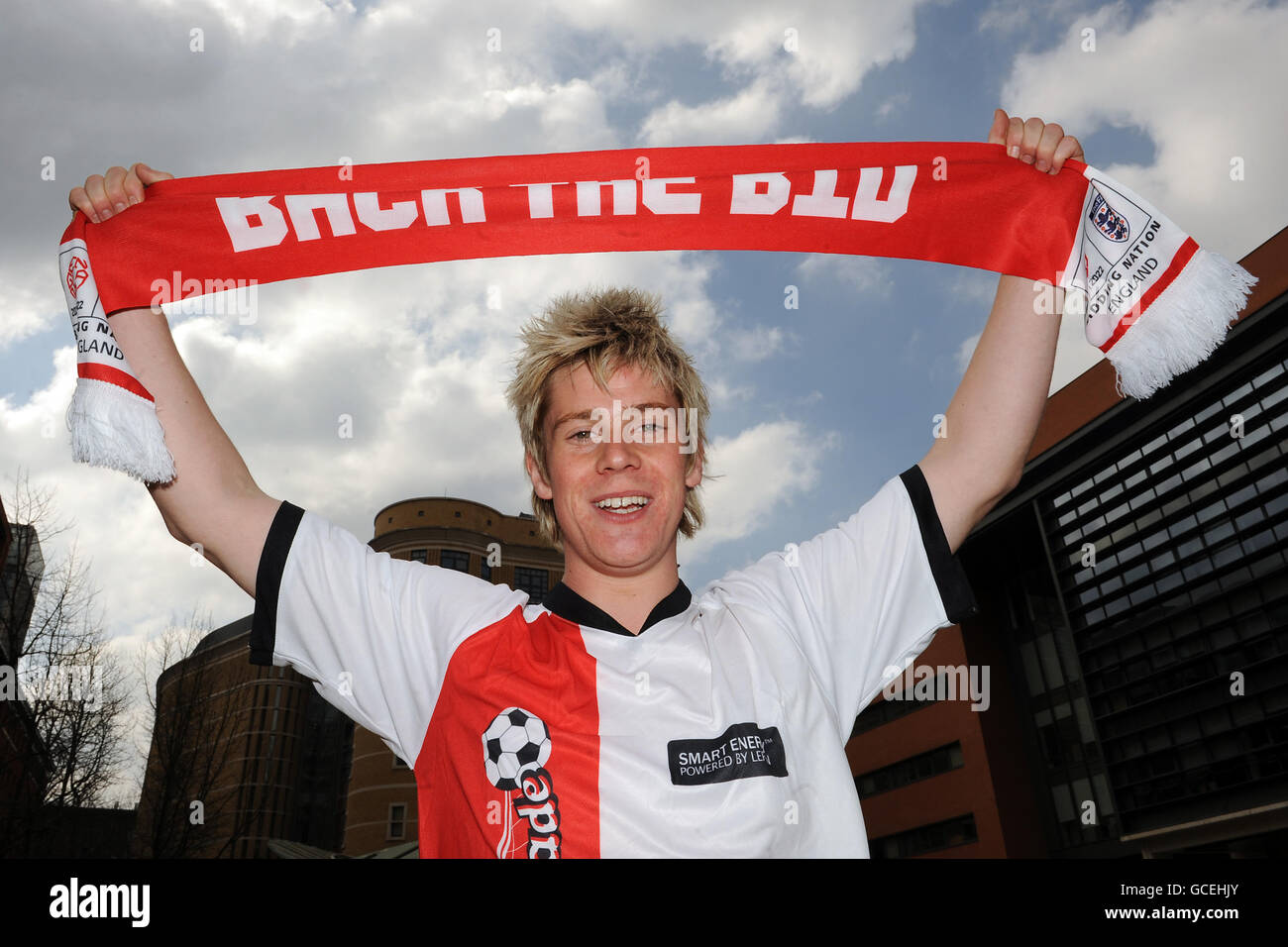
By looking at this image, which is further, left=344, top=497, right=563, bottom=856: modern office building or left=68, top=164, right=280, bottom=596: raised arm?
left=344, top=497, right=563, bottom=856: modern office building

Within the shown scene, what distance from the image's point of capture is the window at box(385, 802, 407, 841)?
38375mm

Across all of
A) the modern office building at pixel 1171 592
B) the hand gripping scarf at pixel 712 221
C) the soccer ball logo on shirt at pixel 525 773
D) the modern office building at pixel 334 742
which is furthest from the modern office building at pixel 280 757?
the soccer ball logo on shirt at pixel 525 773

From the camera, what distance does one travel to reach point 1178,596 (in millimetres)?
16812

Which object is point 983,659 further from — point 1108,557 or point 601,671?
point 601,671

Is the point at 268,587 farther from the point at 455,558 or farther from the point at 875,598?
the point at 455,558

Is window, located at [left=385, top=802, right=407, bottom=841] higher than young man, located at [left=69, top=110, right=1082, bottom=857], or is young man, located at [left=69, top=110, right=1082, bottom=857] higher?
window, located at [left=385, top=802, right=407, bottom=841]

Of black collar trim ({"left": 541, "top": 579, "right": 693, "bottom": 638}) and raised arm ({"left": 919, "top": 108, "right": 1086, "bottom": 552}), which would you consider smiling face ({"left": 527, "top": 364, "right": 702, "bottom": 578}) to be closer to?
black collar trim ({"left": 541, "top": 579, "right": 693, "bottom": 638})

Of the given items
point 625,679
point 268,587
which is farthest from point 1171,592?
point 268,587

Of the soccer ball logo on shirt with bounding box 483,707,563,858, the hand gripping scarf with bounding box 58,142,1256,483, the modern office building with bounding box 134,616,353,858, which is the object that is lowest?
the soccer ball logo on shirt with bounding box 483,707,563,858

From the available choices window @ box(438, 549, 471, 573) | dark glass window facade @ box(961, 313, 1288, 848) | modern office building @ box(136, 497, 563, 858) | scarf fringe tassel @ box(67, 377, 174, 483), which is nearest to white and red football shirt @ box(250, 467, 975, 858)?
scarf fringe tassel @ box(67, 377, 174, 483)

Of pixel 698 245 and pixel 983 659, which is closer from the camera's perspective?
pixel 698 245

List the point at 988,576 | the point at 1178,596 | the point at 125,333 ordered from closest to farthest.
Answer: the point at 125,333 → the point at 1178,596 → the point at 988,576

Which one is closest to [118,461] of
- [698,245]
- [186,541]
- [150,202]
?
[186,541]
